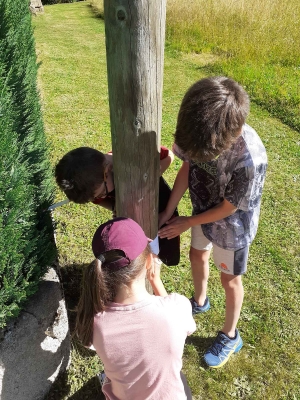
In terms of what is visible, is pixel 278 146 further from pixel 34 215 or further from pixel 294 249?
pixel 34 215

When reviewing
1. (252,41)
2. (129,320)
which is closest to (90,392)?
(129,320)

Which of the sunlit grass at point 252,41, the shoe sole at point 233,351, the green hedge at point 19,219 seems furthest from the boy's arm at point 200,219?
the sunlit grass at point 252,41

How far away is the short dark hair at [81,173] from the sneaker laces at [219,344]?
1552 mm

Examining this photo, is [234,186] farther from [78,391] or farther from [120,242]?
[78,391]

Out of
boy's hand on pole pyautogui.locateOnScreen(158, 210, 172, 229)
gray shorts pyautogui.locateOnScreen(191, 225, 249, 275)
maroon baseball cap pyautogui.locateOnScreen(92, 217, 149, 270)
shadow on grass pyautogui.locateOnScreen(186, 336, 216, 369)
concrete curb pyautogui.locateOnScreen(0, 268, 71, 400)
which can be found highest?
maroon baseball cap pyautogui.locateOnScreen(92, 217, 149, 270)

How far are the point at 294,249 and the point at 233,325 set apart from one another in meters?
1.43

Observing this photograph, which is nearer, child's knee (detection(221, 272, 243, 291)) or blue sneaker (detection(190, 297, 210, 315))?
child's knee (detection(221, 272, 243, 291))

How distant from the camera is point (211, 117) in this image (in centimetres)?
156

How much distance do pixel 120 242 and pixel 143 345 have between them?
1.49ft

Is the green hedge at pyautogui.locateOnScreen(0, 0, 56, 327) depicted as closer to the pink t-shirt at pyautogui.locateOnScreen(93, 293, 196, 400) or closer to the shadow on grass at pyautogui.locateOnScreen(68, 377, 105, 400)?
the pink t-shirt at pyautogui.locateOnScreen(93, 293, 196, 400)

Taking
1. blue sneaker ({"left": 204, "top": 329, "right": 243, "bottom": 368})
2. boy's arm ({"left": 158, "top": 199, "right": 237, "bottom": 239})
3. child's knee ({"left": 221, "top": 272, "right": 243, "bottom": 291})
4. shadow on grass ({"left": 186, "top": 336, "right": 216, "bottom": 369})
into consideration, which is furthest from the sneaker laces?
boy's arm ({"left": 158, "top": 199, "right": 237, "bottom": 239})

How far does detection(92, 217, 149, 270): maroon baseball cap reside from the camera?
155 cm

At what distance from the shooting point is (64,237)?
12.3 feet

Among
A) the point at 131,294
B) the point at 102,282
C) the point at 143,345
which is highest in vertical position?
the point at 102,282
